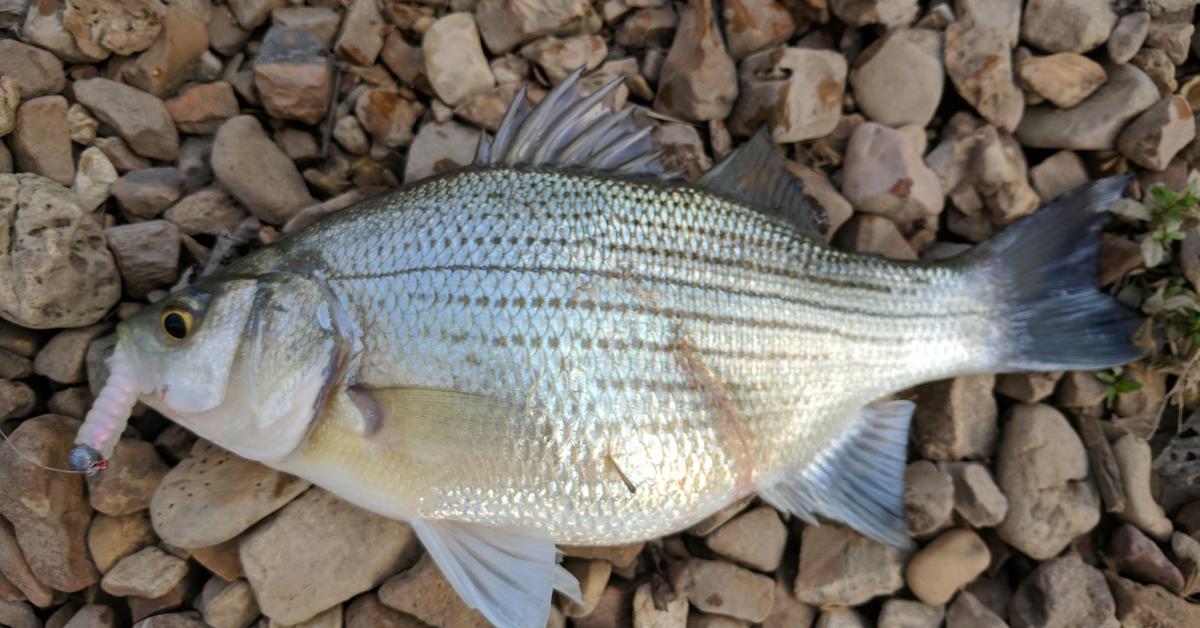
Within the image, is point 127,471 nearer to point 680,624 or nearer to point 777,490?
A: point 680,624

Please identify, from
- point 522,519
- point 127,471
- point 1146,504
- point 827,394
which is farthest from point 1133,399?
point 127,471

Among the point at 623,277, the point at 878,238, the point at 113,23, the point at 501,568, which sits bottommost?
the point at 501,568

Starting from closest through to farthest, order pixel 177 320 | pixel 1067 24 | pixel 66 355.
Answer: pixel 177 320 < pixel 66 355 < pixel 1067 24

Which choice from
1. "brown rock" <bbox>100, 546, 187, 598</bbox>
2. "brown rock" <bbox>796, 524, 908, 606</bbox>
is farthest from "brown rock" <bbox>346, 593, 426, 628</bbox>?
"brown rock" <bbox>796, 524, 908, 606</bbox>

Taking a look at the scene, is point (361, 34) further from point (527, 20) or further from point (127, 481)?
point (127, 481)

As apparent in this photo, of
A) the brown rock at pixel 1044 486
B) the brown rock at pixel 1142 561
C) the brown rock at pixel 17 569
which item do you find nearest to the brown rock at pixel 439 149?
the brown rock at pixel 17 569

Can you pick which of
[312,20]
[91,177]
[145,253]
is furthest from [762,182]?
[91,177]

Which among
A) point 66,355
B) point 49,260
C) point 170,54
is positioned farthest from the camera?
point 170,54
